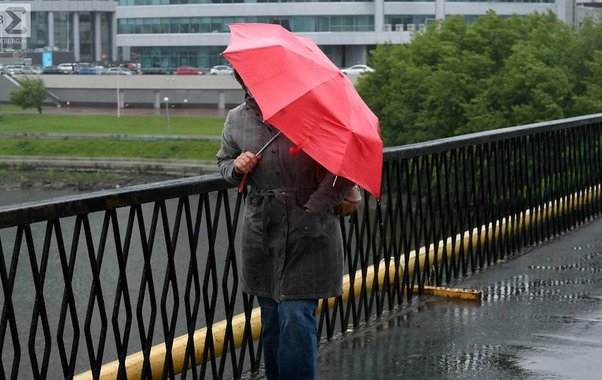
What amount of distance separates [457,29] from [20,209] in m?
63.3

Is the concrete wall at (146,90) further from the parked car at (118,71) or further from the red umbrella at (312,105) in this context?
the red umbrella at (312,105)

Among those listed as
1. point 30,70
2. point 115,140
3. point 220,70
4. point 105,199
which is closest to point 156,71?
point 220,70

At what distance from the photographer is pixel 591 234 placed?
10.7 meters

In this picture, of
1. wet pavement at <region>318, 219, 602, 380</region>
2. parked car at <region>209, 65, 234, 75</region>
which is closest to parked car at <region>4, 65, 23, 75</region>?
parked car at <region>209, 65, 234, 75</region>

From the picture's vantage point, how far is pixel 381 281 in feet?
25.0

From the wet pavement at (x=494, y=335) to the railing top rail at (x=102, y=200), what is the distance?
1243mm

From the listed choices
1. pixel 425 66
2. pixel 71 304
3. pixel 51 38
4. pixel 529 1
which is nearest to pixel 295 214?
pixel 71 304

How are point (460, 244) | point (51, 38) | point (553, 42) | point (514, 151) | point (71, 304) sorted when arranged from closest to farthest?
1. point (71, 304)
2. point (460, 244)
3. point (514, 151)
4. point (553, 42)
5. point (51, 38)

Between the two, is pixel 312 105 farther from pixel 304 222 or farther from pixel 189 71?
pixel 189 71

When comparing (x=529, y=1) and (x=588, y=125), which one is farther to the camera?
(x=529, y=1)

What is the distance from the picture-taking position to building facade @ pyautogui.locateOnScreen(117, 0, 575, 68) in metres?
102

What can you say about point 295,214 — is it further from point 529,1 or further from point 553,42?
point 529,1

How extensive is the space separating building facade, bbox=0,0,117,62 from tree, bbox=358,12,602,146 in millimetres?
67580

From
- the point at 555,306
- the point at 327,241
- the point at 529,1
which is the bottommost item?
the point at 555,306
